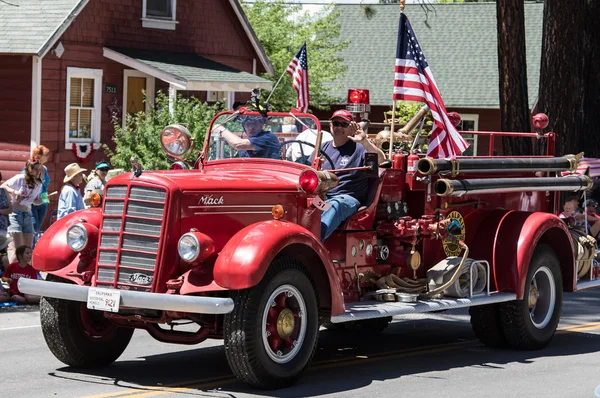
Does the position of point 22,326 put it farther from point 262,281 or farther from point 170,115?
point 170,115

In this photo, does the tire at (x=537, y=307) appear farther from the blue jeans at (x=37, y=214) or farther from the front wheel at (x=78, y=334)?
the blue jeans at (x=37, y=214)

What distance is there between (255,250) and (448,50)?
32.0m

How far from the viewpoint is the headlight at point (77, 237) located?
8984 millimetres

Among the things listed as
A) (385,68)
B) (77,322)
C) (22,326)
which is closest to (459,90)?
(385,68)

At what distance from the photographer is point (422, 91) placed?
11172mm

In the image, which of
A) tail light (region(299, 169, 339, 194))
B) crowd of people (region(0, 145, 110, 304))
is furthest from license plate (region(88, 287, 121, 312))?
crowd of people (region(0, 145, 110, 304))

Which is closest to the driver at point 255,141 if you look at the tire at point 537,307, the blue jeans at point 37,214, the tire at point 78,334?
the tire at point 78,334

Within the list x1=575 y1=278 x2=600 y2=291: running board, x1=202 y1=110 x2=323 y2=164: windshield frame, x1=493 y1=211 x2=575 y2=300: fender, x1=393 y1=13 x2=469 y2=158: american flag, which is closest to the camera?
x1=202 y1=110 x2=323 y2=164: windshield frame

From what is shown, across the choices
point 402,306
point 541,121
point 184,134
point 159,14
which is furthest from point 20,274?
point 159,14

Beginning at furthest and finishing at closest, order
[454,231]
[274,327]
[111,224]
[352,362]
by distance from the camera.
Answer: [454,231] → [352,362] → [111,224] → [274,327]

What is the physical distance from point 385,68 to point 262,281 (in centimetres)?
3159

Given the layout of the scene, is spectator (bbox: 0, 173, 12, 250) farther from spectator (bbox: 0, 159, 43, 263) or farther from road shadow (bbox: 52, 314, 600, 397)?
road shadow (bbox: 52, 314, 600, 397)

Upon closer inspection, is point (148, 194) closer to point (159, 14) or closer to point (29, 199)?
point (29, 199)

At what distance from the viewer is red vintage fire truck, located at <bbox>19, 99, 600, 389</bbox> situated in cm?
845
